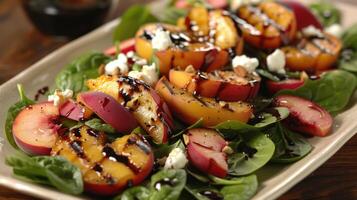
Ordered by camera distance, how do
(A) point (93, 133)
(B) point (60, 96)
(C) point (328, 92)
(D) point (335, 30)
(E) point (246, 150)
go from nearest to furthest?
1. (A) point (93, 133)
2. (E) point (246, 150)
3. (B) point (60, 96)
4. (C) point (328, 92)
5. (D) point (335, 30)

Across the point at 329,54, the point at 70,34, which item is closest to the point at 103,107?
the point at 329,54

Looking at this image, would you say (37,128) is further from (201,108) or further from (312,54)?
(312,54)

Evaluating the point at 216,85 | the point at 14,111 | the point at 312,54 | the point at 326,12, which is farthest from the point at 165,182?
the point at 326,12

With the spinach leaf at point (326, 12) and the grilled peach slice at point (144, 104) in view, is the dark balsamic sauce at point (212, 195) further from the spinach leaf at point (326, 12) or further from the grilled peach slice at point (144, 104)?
the spinach leaf at point (326, 12)

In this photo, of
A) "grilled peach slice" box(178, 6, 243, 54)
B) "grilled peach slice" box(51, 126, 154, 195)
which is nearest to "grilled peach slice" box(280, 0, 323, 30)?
"grilled peach slice" box(178, 6, 243, 54)

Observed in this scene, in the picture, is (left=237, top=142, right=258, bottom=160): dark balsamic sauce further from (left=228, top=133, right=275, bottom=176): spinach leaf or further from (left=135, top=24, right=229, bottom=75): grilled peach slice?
(left=135, top=24, right=229, bottom=75): grilled peach slice
